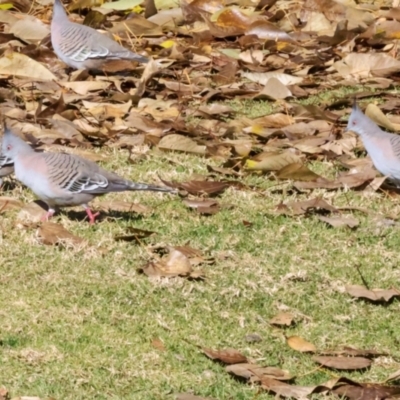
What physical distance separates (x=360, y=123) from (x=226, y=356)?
2824 millimetres

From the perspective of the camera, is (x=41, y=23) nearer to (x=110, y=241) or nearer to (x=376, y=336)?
(x=110, y=241)

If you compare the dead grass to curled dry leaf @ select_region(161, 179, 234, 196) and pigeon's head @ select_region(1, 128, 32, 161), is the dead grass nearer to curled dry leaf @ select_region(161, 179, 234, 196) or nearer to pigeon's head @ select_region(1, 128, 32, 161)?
curled dry leaf @ select_region(161, 179, 234, 196)

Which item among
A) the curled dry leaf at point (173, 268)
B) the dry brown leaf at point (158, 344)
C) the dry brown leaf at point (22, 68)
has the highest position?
the dry brown leaf at point (158, 344)

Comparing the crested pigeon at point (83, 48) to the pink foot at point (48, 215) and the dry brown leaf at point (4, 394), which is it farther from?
the dry brown leaf at point (4, 394)

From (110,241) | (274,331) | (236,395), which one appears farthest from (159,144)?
(236,395)

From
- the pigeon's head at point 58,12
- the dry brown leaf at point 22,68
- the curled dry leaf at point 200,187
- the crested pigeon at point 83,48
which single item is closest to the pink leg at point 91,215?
the curled dry leaf at point 200,187

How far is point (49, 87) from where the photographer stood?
8461 millimetres

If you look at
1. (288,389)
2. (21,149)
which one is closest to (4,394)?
(288,389)

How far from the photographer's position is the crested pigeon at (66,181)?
6.14m

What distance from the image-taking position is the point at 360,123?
714cm

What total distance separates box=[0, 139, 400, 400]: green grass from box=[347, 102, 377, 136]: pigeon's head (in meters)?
0.69

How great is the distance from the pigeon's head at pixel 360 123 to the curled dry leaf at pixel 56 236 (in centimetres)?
218

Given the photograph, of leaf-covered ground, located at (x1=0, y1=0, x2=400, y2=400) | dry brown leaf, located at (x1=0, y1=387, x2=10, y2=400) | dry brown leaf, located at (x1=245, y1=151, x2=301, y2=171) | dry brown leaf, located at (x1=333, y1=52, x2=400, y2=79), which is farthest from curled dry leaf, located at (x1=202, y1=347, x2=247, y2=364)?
dry brown leaf, located at (x1=333, y1=52, x2=400, y2=79)

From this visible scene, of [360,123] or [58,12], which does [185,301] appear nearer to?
[360,123]
